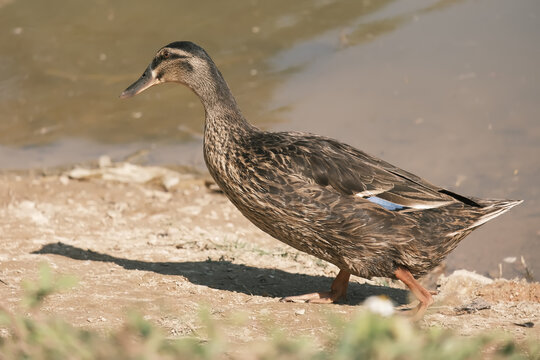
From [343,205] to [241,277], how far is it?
1.28 meters

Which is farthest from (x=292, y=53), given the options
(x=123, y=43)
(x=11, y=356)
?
(x=11, y=356)

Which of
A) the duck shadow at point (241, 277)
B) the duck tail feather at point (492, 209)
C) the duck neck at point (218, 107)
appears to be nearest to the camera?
the duck tail feather at point (492, 209)

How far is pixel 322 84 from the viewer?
932 centimetres

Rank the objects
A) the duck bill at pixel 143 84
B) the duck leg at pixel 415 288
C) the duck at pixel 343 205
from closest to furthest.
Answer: the duck at pixel 343 205
the duck leg at pixel 415 288
the duck bill at pixel 143 84

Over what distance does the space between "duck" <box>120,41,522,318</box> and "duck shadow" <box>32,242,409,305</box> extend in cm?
40

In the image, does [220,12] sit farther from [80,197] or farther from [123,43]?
[80,197]

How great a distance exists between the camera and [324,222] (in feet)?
15.5

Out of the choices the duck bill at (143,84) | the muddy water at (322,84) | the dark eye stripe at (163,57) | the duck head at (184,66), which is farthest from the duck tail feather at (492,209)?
the duck bill at (143,84)

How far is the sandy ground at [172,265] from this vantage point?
4.54 meters

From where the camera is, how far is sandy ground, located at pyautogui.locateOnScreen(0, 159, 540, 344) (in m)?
4.54

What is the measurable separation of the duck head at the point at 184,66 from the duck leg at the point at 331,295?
5.46ft

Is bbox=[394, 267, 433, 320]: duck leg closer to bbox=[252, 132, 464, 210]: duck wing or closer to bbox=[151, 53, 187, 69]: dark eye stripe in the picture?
bbox=[252, 132, 464, 210]: duck wing

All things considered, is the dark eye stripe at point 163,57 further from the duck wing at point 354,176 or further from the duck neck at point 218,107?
the duck wing at point 354,176

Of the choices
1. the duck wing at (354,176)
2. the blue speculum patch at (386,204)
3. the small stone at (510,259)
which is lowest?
the small stone at (510,259)
